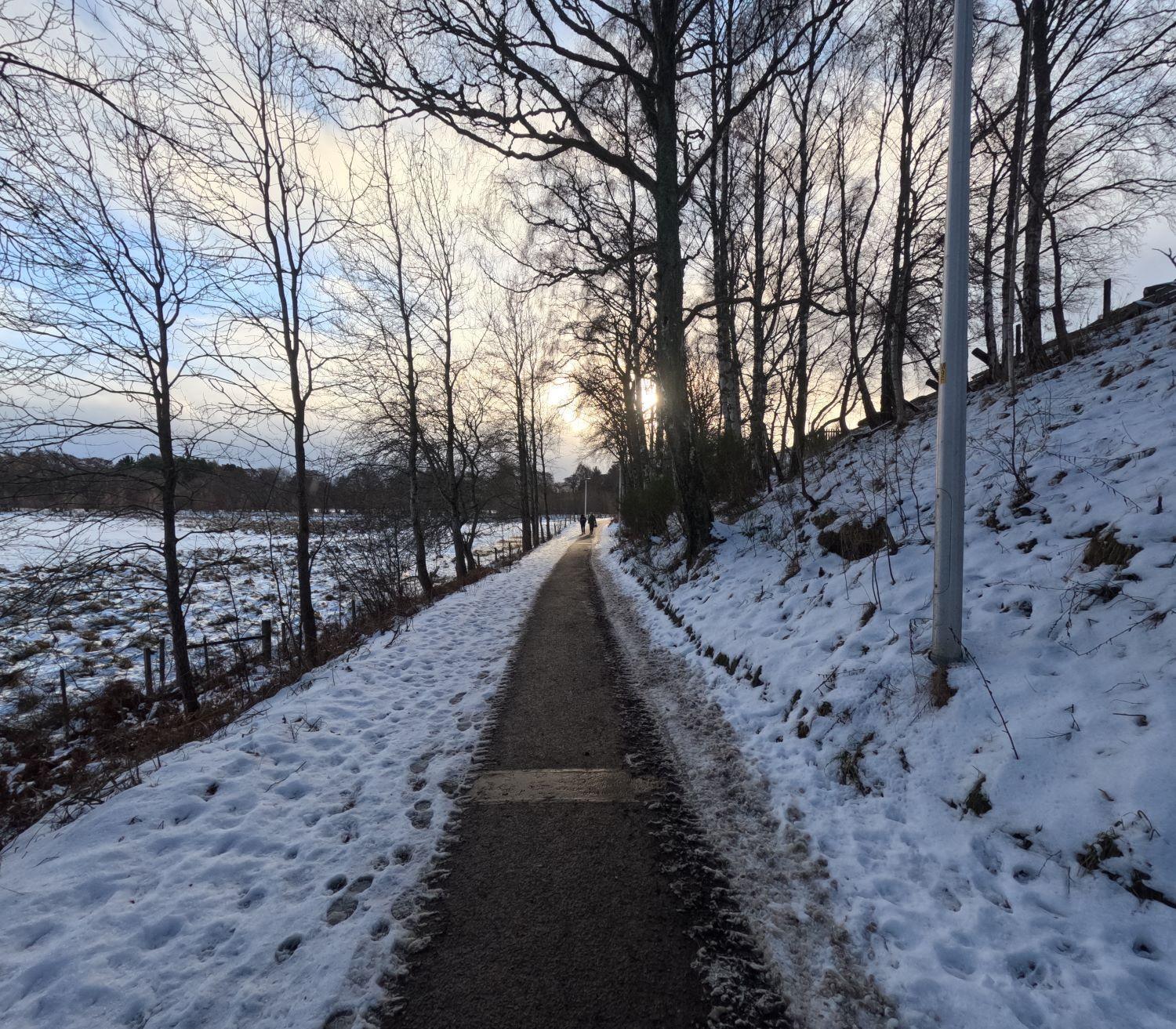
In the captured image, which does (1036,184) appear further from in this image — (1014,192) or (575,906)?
(575,906)

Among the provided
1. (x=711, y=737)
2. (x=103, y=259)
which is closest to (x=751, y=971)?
(x=711, y=737)

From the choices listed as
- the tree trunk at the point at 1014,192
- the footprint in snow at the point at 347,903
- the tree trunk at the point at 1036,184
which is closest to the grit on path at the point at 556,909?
the footprint in snow at the point at 347,903

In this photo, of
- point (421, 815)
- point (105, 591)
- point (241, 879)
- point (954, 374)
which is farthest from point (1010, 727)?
point (105, 591)

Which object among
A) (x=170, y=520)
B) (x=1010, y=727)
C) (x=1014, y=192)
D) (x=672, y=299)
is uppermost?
(x=1014, y=192)

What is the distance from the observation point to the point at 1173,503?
10.9 feet

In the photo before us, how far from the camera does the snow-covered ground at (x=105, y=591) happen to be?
606 cm

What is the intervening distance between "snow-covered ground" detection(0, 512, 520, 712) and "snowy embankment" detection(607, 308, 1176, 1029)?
25.6ft

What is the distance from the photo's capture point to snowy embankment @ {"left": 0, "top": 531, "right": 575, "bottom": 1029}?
2.03 metres

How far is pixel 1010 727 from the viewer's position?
2.81 m

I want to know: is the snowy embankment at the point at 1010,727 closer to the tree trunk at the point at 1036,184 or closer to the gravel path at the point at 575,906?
the gravel path at the point at 575,906

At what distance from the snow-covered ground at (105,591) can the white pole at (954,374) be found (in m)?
8.42

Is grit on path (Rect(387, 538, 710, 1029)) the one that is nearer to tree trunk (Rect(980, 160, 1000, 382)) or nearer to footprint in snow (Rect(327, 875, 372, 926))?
footprint in snow (Rect(327, 875, 372, 926))

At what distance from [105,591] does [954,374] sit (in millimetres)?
10226

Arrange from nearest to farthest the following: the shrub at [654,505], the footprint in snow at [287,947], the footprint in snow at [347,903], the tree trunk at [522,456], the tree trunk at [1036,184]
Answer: the footprint in snow at [287,947] → the footprint in snow at [347,903] → the tree trunk at [1036,184] → the shrub at [654,505] → the tree trunk at [522,456]
